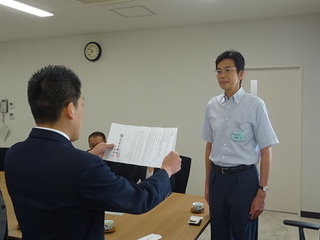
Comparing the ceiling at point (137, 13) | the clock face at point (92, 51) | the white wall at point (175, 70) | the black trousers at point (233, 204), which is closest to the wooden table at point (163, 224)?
the black trousers at point (233, 204)

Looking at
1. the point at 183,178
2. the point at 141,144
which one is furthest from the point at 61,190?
the point at 183,178

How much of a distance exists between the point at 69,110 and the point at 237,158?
1.30 metres

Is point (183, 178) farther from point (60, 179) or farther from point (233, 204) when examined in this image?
point (60, 179)

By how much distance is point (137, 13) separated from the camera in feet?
13.7

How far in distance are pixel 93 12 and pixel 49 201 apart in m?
3.68

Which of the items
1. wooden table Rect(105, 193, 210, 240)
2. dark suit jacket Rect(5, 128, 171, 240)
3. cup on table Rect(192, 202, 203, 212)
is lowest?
wooden table Rect(105, 193, 210, 240)

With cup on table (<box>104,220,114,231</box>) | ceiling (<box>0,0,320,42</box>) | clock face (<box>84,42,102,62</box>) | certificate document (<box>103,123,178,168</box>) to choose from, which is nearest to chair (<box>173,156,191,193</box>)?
cup on table (<box>104,220,114,231</box>)

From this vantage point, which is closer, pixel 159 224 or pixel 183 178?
pixel 159 224

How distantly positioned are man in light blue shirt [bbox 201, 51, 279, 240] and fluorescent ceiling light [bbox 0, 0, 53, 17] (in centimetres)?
278

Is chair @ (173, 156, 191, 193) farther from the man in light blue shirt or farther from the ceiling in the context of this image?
the ceiling

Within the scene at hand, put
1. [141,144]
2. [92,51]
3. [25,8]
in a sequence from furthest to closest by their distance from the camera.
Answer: [92,51], [25,8], [141,144]

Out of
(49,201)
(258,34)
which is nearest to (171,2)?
(258,34)

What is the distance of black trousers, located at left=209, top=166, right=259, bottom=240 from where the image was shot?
6.57 feet

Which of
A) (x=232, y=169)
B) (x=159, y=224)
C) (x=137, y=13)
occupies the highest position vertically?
(x=137, y=13)
